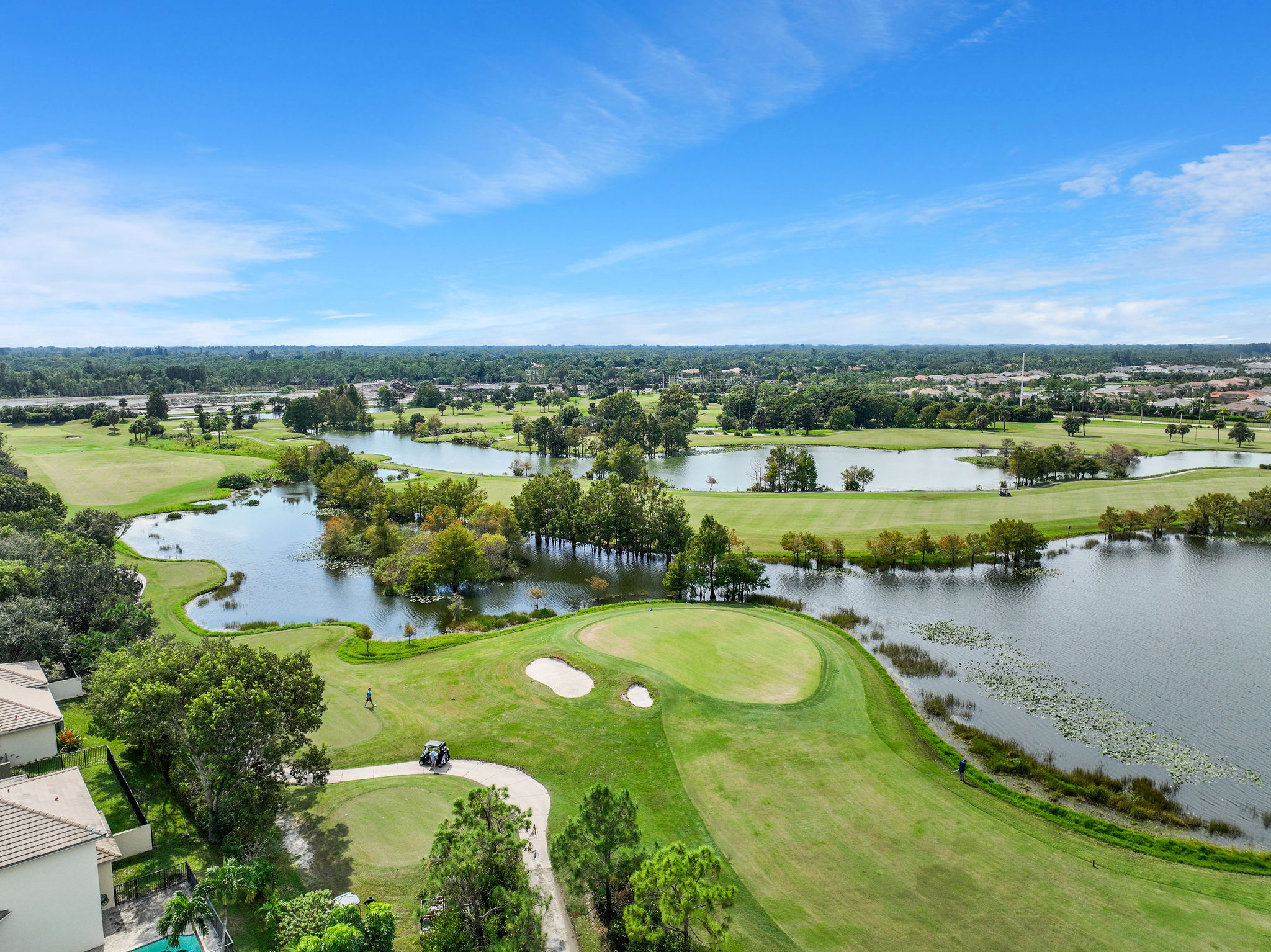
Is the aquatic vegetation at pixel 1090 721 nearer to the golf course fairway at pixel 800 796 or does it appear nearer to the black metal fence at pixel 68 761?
the golf course fairway at pixel 800 796

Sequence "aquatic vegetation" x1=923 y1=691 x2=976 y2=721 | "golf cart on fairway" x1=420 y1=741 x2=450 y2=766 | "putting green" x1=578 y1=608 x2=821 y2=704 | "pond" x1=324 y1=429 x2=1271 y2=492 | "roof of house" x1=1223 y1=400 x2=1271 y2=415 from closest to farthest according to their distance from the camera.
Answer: "golf cart on fairway" x1=420 y1=741 x2=450 y2=766, "aquatic vegetation" x1=923 y1=691 x2=976 y2=721, "putting green" x1=578 y1=608 x2=821 y2=704, "pond" x1=324 y1=429 x2=1271 y2=492, "roof of house" x1=1223 y1=400 x2=1271 y2=415

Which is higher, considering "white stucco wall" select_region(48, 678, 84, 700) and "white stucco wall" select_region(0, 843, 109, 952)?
"white stucco wall" select_region(0, 843, 109, 952)

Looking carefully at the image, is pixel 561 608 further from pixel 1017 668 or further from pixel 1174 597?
pixel 1174 597

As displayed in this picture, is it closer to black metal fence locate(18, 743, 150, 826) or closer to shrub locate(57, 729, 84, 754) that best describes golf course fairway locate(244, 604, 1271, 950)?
black metal fence locate(18, 743, 150, 826)

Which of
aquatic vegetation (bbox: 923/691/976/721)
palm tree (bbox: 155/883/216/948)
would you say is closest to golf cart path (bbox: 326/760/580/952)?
palm tree (bbox: 155/883/216/948)

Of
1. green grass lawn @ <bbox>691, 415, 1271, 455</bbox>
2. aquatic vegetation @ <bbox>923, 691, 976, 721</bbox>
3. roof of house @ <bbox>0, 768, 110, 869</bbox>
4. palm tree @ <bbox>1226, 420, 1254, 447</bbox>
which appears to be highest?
palm tree @ <bbox>1226, 420, 1254, 447</bbox>

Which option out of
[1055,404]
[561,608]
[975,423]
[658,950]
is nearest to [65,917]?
[658,950]

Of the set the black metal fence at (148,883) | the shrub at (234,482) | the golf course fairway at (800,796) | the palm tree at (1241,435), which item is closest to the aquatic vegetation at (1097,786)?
the golf course fairway at (800,796)
